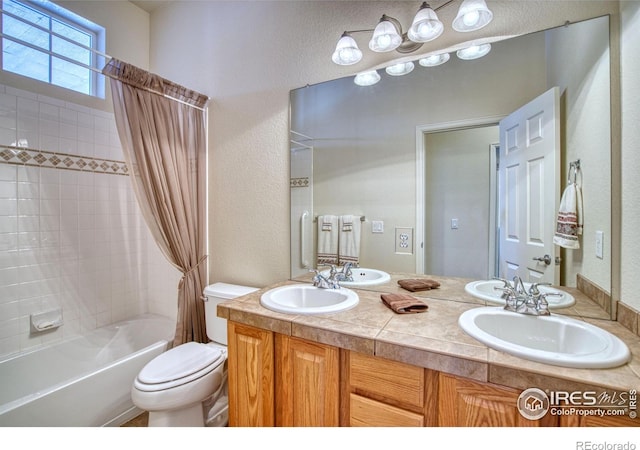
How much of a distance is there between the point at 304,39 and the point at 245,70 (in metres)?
0.47

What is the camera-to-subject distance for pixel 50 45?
1978 millimetres

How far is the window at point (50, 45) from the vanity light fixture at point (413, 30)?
4.80 feet

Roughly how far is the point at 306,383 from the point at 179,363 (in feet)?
2.70

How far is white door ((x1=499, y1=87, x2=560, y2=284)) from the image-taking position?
1173 millimetres

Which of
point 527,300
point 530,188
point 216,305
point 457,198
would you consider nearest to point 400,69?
point 457,198

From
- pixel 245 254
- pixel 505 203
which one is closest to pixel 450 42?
pixel 505 203

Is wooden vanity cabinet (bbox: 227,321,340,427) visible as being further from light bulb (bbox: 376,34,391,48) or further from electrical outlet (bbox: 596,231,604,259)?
light bulb (bbox: 376,34,391,48)

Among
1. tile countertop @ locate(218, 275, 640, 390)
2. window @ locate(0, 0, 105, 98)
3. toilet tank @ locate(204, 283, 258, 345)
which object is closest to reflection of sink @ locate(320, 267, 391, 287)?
tile countertop @ locate(218, 275, 640, 390)

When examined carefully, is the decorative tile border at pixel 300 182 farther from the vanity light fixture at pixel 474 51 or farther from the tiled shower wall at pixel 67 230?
the tiled shower wall at pixel 67 230

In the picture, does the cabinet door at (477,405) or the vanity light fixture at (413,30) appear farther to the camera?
the vanity light fixture at (413,30)

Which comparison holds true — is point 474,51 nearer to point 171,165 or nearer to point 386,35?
point 386,35

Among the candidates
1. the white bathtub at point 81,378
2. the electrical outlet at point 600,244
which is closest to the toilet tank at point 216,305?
the white bathtub at point 81,378

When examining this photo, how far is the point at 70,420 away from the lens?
1.45 m

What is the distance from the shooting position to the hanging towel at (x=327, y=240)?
5.44 ft
